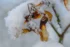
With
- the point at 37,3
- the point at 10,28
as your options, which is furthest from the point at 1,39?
the point at 37,3

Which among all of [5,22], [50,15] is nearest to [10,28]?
[5,22]

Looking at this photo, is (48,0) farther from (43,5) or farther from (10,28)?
(10,28)

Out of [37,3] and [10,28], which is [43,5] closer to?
[37,3]

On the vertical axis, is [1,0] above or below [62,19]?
above

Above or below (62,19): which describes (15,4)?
above

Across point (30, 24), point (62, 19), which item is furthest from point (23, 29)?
point (62, 19)

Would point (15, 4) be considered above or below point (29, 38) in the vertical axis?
above

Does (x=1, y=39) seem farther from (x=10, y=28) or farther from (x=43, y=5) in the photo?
(x=43, y=5)
